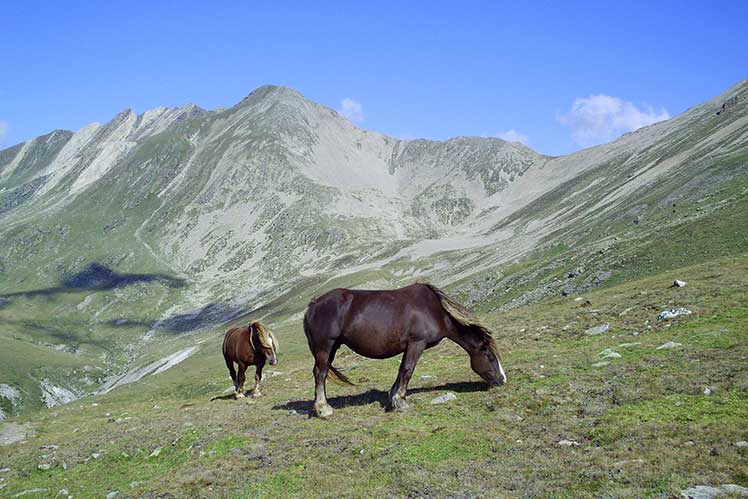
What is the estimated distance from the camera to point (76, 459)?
17.1 m

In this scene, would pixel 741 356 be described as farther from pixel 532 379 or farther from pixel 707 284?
pixel 707 284

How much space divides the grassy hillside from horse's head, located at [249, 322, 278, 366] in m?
1.92

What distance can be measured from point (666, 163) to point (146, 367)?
120960mm

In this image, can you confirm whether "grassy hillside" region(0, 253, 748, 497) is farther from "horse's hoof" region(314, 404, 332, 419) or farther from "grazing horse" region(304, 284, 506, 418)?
"grazing horse" region(304, 284, 506, 418)

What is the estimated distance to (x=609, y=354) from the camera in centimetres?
1809

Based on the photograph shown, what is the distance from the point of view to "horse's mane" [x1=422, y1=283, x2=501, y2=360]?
16.9 metres

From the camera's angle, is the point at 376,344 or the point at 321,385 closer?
the point at 376,344

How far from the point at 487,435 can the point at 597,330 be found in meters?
12.4

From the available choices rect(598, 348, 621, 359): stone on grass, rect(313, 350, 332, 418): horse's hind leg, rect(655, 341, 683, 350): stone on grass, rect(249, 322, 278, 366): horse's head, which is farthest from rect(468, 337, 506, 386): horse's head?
rect(249, 322, 278, 366): horse's head

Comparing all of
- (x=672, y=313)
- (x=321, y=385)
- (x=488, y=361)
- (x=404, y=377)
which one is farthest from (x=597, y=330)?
(x=321, y=385)

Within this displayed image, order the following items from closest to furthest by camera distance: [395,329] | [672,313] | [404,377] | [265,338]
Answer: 1. [404,377]
2. [395,329]
3. [672,313]
4. [265,338]

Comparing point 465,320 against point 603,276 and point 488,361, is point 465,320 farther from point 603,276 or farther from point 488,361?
point 603,276

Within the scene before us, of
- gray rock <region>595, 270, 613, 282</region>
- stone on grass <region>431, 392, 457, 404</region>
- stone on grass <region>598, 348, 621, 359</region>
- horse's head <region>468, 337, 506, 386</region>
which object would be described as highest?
horse's head <region>468, 337, 506, 386</region>

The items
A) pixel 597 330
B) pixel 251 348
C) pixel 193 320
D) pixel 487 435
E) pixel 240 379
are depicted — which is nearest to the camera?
pixel 487 435
